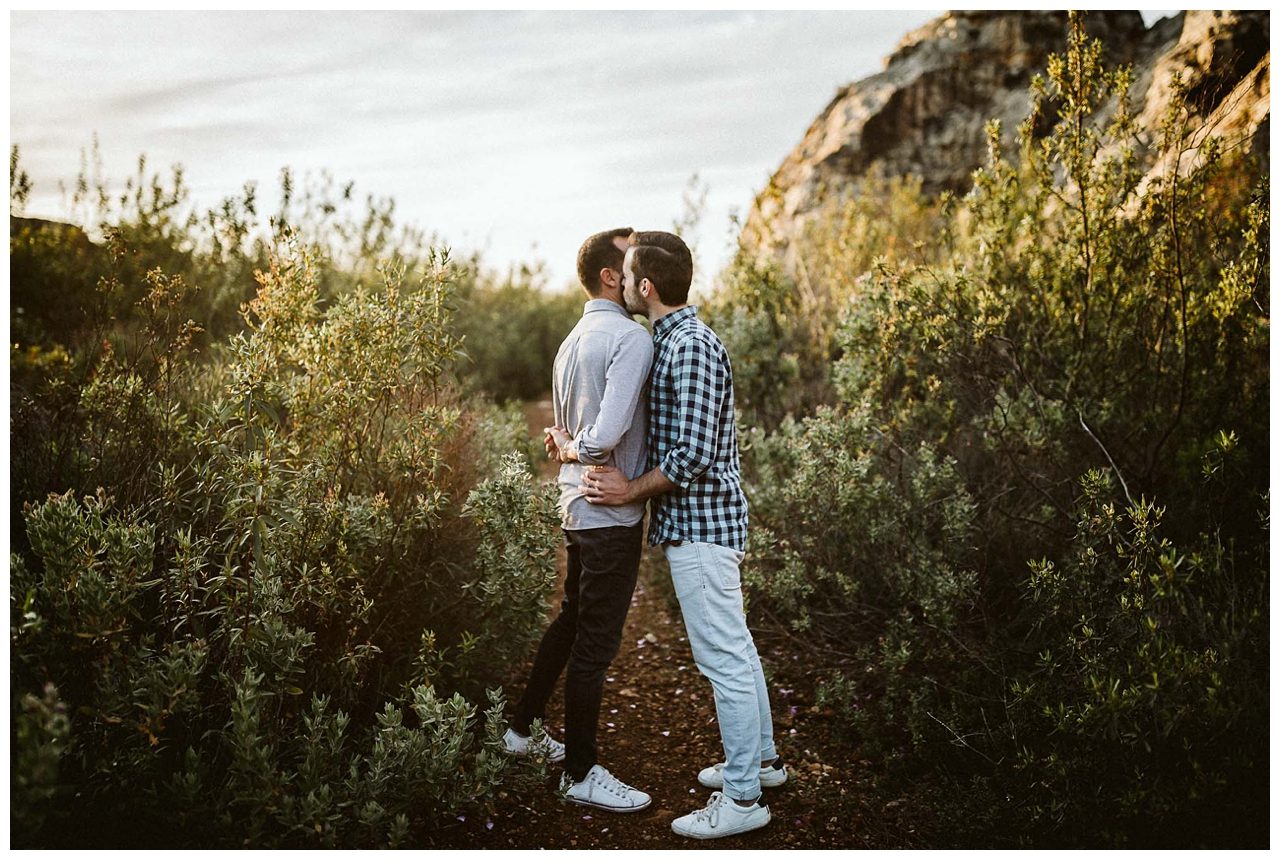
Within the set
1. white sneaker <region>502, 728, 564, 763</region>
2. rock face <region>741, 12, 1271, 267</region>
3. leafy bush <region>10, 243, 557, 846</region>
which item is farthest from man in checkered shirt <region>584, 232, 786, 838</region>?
rock face <region>741, 12, 1271, 267</region>

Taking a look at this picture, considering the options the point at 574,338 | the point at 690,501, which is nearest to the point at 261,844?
the point at 690,501

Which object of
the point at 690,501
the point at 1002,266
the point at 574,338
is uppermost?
the point at 1002,266

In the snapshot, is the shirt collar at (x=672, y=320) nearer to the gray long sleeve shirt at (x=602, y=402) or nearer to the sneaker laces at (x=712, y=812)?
the gray long sleeve shirt at (x=602, y=402)

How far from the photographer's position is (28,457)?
3629 mm

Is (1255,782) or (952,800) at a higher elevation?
(1255,782)

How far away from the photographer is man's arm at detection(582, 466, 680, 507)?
3039 mm

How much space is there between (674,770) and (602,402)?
173 centimetres

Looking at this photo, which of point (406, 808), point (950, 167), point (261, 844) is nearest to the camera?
point (261, 844)

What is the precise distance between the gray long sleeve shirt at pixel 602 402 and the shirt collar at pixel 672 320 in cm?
7

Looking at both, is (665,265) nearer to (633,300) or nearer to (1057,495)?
(633,300)

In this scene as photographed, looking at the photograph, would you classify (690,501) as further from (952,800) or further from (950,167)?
(950,167)

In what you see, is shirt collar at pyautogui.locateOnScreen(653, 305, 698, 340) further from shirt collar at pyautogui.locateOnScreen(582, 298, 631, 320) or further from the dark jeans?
the dark jeans

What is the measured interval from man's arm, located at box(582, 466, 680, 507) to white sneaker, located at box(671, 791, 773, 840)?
1.16 m

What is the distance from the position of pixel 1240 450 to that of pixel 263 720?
4098 millimetres
